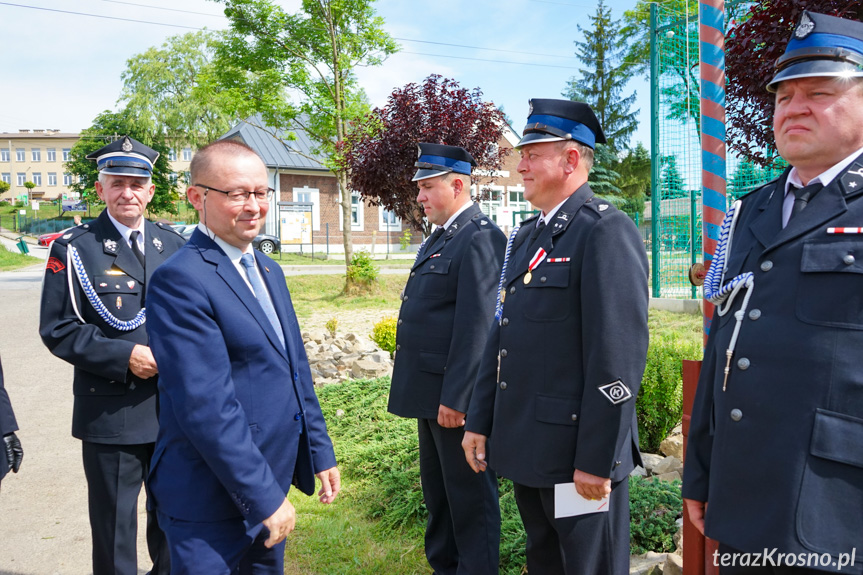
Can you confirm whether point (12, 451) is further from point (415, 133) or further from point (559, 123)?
point (415, 133)

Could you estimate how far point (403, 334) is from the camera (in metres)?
3.77

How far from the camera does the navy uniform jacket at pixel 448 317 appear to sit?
132 inches

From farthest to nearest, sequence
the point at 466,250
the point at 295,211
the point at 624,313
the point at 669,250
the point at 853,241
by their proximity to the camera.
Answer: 1. the point at 295,211
2. the point at 669,250
3. the point at 466,250
4. the point at 624,313
5. the point at 853,241

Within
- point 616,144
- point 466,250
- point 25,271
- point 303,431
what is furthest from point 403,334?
point 616,144

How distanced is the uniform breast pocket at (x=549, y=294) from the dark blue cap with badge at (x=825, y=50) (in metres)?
0.98

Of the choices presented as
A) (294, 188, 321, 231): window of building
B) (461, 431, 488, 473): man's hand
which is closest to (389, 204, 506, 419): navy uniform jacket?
(461, 431, 488, 473): man's hand

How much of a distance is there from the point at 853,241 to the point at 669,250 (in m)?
9.93

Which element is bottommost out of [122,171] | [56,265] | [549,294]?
[549,294]

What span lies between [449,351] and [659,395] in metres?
2.27

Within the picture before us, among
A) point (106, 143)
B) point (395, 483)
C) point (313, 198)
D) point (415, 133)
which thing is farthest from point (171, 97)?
point (395, 483)

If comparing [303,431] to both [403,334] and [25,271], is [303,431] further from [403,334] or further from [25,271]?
[25,271]

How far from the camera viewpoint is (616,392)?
2279mm

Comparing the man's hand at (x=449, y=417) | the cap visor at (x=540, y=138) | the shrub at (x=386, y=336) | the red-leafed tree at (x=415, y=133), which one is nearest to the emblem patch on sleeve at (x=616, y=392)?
the cap visor at (x=540, y=138)

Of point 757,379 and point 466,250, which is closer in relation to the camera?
point 757,379
